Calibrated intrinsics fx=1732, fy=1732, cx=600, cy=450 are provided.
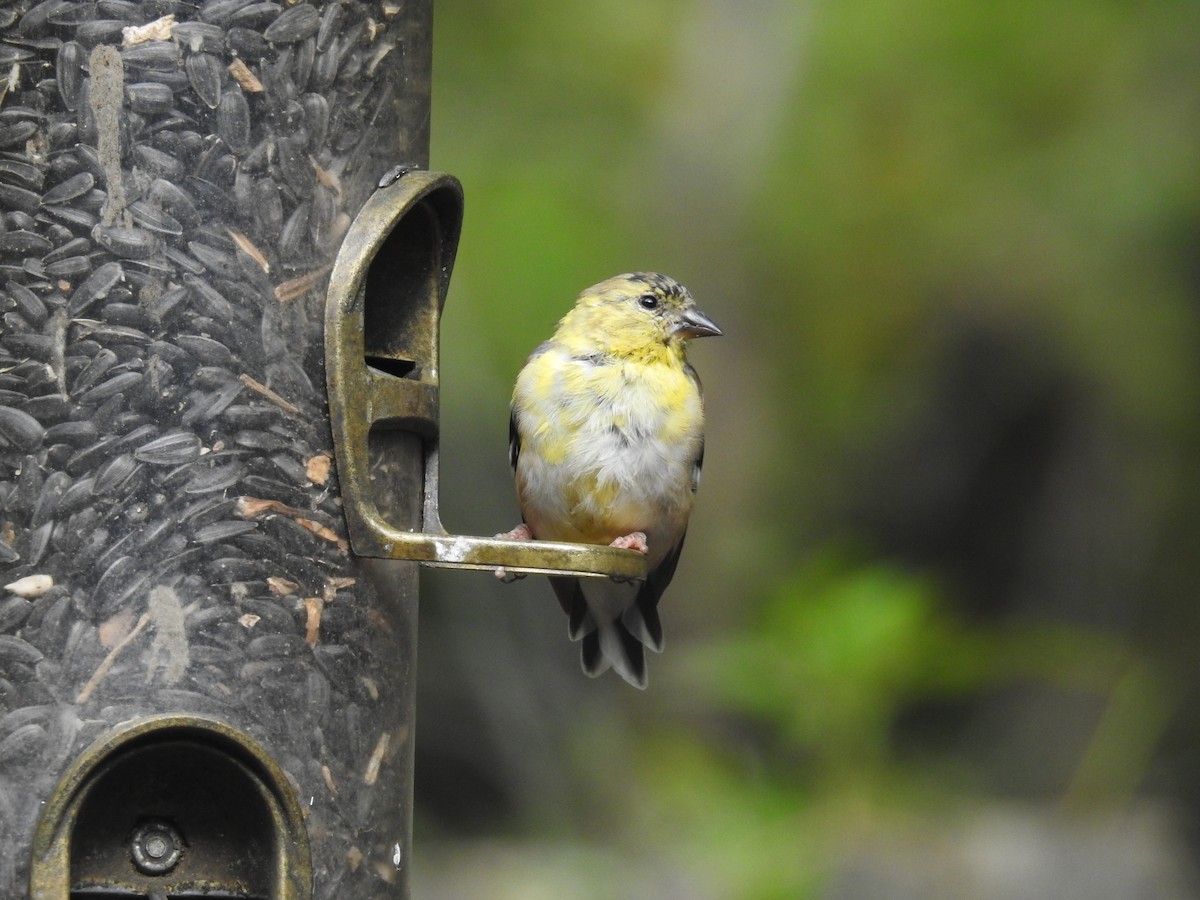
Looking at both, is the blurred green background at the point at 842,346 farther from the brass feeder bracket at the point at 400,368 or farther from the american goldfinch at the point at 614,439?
the brass feeder bracket at the point at 400,368

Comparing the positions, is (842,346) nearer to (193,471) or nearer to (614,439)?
(614,439)

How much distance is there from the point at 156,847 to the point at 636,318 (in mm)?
2597

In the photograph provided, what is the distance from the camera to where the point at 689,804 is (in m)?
7.55

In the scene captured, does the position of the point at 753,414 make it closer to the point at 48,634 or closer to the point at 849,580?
the point at 849,580

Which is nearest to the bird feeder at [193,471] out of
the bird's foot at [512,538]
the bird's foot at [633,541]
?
the bird's foot at [512,538]

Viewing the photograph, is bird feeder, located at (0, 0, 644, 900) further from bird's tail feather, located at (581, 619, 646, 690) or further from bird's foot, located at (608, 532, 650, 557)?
bird's tail feather, located at (581, 619, 646, 690)

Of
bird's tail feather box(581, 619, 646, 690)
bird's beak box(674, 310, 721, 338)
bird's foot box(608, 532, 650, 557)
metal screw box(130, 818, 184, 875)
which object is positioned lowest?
bird's tail feather box(581, 619, 646, 690)

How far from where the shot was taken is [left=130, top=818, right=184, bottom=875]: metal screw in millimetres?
3496

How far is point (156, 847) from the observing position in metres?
3.51

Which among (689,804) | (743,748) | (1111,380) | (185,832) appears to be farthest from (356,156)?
(1111,380)

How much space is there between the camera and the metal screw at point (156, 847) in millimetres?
3496

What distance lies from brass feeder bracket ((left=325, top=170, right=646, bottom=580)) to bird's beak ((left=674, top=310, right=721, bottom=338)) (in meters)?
1.50

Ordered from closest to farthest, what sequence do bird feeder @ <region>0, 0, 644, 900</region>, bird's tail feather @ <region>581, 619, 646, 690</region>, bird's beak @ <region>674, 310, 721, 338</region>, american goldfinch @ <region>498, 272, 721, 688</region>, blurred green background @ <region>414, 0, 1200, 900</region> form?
1. bird feeder @ <region>0, 0, 644, 900</region>
2. american goldfinch @ <region>498, 272, 721, 688</region>
3. bird's beak @ <region>674, 310, 721, 338</region>
4. bird's tail feather @ <region>581, 619, 646, 690</region>
5. blurred green background @ <region>414, 0, 1200, 900</region>

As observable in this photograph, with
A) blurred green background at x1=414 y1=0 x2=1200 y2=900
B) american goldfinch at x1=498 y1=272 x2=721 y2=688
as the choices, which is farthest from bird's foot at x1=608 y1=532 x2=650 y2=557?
blurred green background at x1=414 y1=0 x2=1200 y2=900
